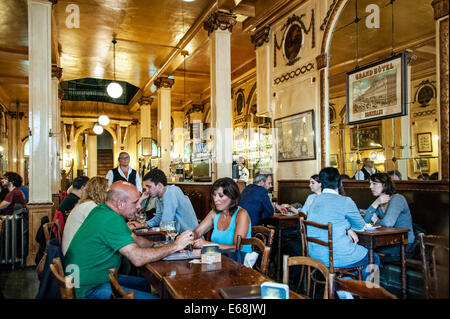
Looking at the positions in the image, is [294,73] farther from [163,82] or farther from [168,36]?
[163,82]

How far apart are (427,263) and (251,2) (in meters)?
6.80

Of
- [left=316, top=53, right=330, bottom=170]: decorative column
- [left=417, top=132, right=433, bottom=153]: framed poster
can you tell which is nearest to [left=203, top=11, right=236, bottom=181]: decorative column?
[left=316, top=53, right=330, bottom=170]: decorative column

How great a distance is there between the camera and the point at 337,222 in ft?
10.4

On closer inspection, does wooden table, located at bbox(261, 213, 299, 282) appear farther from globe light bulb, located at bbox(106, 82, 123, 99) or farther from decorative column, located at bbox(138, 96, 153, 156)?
decorative column, located at bbox(138, 96, 153, 156)

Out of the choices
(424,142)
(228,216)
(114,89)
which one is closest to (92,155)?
(114,89)

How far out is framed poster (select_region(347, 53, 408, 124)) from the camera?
→ 188 inches

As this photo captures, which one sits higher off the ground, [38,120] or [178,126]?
[178,126]

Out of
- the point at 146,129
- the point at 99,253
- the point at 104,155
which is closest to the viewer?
the point at 99,253

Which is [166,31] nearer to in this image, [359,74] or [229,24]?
[229,24]

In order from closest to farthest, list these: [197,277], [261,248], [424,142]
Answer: [197,277]
[261,248]
[424,142]

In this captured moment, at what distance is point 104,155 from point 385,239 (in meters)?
22.3

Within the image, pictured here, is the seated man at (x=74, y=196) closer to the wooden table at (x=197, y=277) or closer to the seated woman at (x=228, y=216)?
the seated woman at (x=228, y=216)

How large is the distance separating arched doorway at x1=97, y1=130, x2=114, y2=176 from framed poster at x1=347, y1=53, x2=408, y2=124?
63.1 feet
